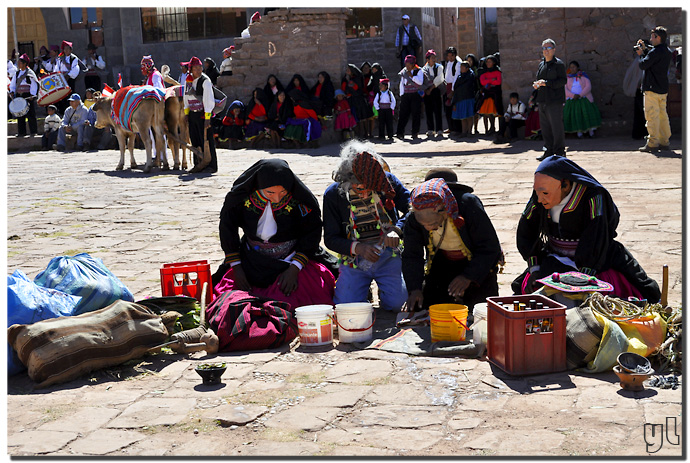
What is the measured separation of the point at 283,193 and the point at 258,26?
12611 millimetres

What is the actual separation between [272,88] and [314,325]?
12474mm

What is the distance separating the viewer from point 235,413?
3.69 m

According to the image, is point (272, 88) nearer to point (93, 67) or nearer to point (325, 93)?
point (325, 93)

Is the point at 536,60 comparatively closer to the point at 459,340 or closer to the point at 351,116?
the point at 351,116

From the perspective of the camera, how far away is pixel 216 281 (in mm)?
5516

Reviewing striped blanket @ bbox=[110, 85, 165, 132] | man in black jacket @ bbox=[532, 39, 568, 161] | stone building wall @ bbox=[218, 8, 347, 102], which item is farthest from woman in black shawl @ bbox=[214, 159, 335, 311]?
stone building wall @ bbox=[218, 8, 347, 102]

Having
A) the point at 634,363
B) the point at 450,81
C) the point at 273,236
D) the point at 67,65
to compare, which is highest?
the point at 67,65

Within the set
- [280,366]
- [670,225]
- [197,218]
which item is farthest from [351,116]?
[280,366]

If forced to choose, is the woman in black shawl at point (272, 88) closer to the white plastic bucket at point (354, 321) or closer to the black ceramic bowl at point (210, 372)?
the white plastic bucket at point (354, 321)

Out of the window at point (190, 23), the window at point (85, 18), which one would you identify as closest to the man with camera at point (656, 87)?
the window at point (190, 23)

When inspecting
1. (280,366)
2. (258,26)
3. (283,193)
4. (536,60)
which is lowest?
(280,366)

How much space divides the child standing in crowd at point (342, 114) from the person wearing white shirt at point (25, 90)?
292 inches

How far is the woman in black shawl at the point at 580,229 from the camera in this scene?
184 inches

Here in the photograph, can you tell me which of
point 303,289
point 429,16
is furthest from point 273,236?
point 429,16
